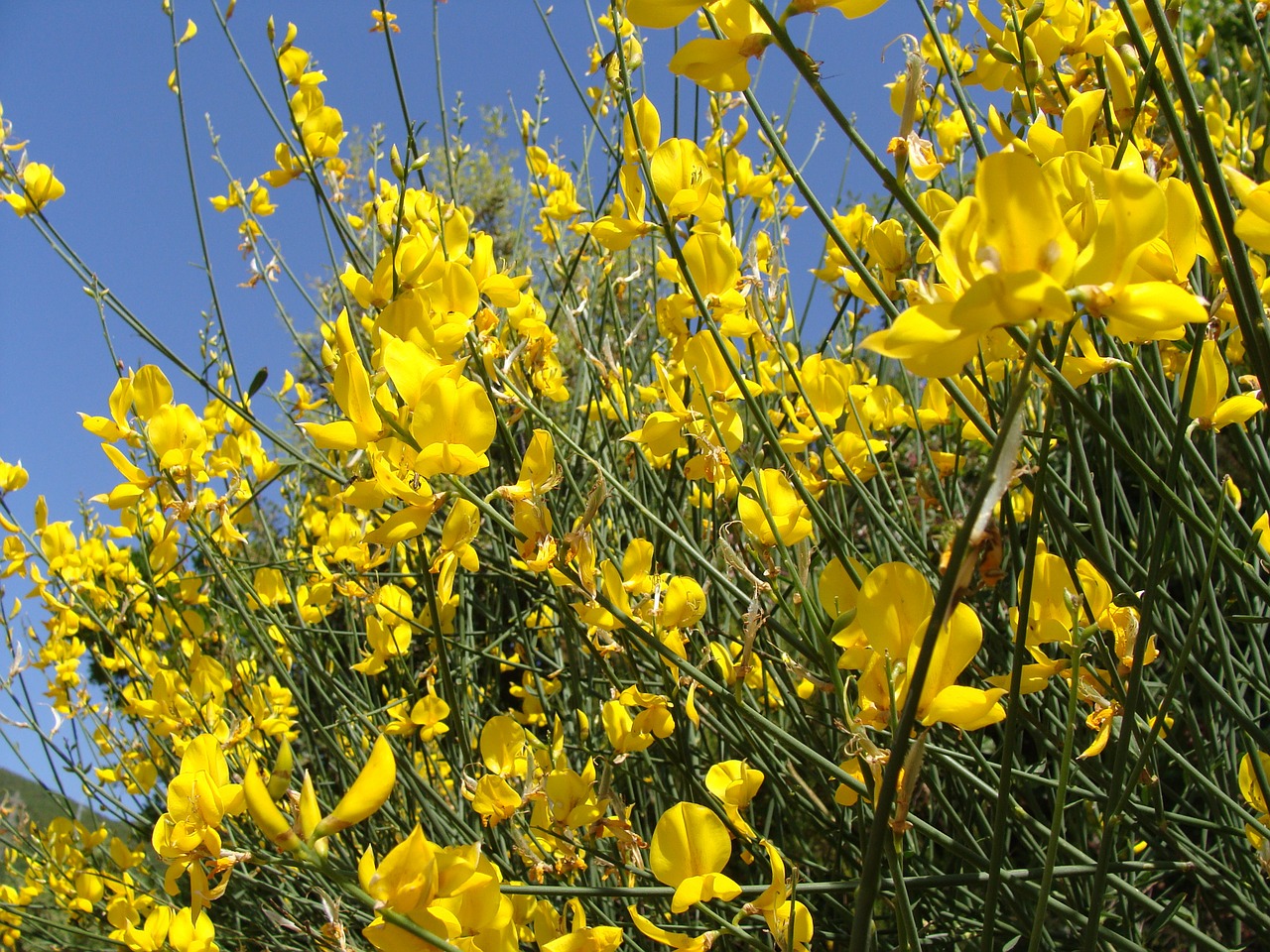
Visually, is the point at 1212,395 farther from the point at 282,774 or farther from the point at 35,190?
the point at 35,190

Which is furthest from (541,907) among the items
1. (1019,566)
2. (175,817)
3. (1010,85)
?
(1010,85)

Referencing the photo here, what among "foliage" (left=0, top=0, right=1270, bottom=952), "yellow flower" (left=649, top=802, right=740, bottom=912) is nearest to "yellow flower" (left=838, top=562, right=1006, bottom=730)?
"foliage" (left=0, top=0, right=1270, bottom=952)

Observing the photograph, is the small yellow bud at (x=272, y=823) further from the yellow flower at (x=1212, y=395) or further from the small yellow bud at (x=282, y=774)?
the yellow flower at (x=1212, y=395)

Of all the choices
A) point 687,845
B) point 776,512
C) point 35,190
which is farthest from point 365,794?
point 35,190

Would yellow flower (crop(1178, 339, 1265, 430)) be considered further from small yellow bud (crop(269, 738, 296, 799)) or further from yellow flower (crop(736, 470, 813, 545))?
small yellow bud (crop(269, 738, 296, 799))

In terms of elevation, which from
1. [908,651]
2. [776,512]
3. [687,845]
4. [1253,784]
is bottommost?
[1253,784]

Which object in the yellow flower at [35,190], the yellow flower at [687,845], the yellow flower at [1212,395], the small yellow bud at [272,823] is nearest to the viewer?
the small yellow bud at [272,823]

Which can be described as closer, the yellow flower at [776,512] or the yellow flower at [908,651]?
the yellow flower at [908,651]

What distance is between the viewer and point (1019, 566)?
3.85ft

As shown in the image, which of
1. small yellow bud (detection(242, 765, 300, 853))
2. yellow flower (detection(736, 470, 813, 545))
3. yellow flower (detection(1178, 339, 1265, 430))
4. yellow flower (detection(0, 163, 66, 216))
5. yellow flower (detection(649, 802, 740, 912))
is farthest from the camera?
yellow flower (detection(0, 163, 66, 216))

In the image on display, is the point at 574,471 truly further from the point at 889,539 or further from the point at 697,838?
the point at 697,838

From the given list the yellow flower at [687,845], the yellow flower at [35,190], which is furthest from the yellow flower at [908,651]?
the yellow flower at [35,190]

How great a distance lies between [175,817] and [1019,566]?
3.26 ft

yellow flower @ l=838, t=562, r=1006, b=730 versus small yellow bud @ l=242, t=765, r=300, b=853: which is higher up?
small yellow bud @ l=242, t=765, r=300, b=853
